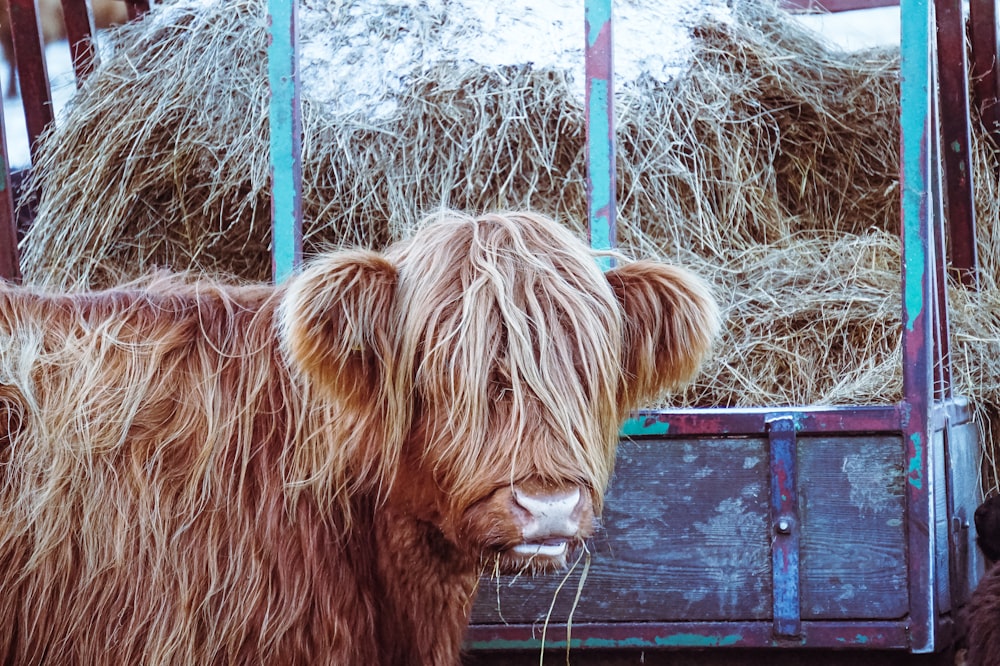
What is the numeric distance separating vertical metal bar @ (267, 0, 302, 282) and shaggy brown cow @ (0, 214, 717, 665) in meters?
0.52

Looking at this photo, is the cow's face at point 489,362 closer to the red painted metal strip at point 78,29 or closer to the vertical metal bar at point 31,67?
the vertical metal bar at point 31,67

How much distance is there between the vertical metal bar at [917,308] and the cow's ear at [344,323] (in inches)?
Answer: 52.1

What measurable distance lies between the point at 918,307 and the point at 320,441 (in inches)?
58.4

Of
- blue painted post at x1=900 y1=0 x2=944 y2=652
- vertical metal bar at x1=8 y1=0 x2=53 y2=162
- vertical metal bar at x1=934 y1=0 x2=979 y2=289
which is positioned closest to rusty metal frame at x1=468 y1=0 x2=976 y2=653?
blue painted post at x1=900 y1=0 x2=944 y2=652

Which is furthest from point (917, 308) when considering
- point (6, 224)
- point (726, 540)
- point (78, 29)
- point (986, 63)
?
point (78, 29)

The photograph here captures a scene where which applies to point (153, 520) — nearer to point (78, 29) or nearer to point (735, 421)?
point (735, 421)

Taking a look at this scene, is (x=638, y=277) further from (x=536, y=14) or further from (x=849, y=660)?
(x=536, y=14)

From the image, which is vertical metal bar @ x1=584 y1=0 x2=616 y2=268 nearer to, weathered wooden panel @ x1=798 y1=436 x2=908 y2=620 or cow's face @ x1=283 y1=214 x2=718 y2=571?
cow's face @ x1=283 y1=214 x2=718 y2=571

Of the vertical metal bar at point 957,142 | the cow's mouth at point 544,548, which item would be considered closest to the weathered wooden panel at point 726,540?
the cow's mouth at point 544,548

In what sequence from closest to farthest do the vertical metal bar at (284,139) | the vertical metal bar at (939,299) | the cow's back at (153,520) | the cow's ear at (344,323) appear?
the cow's ear at (344,323) → the cow's back at (153,520) → the vertical metal bar at (284,139) → the vertical metal bar at (939,299)

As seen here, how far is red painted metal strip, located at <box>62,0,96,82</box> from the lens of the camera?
4.73m

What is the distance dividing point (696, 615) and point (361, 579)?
97cm

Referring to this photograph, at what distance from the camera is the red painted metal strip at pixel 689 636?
2.61m

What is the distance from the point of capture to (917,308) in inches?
101
